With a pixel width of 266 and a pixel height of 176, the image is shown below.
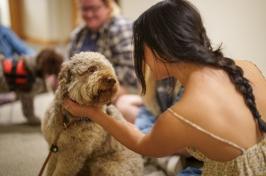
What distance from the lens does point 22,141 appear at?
2.49 metres

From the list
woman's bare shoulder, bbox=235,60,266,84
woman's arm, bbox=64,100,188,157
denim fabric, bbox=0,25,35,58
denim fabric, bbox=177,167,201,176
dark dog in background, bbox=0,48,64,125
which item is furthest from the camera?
denim fabric, bbox=0,25,35,58

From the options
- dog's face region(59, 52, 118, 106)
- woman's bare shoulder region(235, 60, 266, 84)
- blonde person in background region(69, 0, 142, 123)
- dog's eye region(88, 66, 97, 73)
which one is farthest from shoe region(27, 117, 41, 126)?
woman's bare shoulder region(235, 60, 266, 84)

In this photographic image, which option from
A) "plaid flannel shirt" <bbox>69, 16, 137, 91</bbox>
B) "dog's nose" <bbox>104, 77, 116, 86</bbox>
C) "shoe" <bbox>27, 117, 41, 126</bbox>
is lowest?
"shoe" <bbox>27, 117, 41, 126</bbox>

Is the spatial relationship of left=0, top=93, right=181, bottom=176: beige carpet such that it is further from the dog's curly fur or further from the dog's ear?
the dog's ear

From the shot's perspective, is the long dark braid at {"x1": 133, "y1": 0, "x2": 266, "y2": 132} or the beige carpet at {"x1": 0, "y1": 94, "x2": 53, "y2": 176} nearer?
the long dark braid at {"x1": 133, "y1": 0, "x2": 266, "y2": 132}

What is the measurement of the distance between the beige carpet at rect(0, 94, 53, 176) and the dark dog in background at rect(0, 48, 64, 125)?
0.49 feet

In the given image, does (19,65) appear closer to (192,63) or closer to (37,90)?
(37,90)

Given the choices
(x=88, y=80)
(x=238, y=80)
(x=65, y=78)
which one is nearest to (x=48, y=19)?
(x=65, y=78)

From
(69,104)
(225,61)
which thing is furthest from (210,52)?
(69,104)

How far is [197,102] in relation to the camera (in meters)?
1.15

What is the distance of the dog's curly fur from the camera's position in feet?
4.81

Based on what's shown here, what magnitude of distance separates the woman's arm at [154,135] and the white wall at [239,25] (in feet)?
2.90

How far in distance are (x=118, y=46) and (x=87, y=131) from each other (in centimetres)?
128

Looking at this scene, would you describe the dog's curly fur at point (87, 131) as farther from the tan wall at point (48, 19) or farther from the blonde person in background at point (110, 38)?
the tan wall at point (48, 19)
